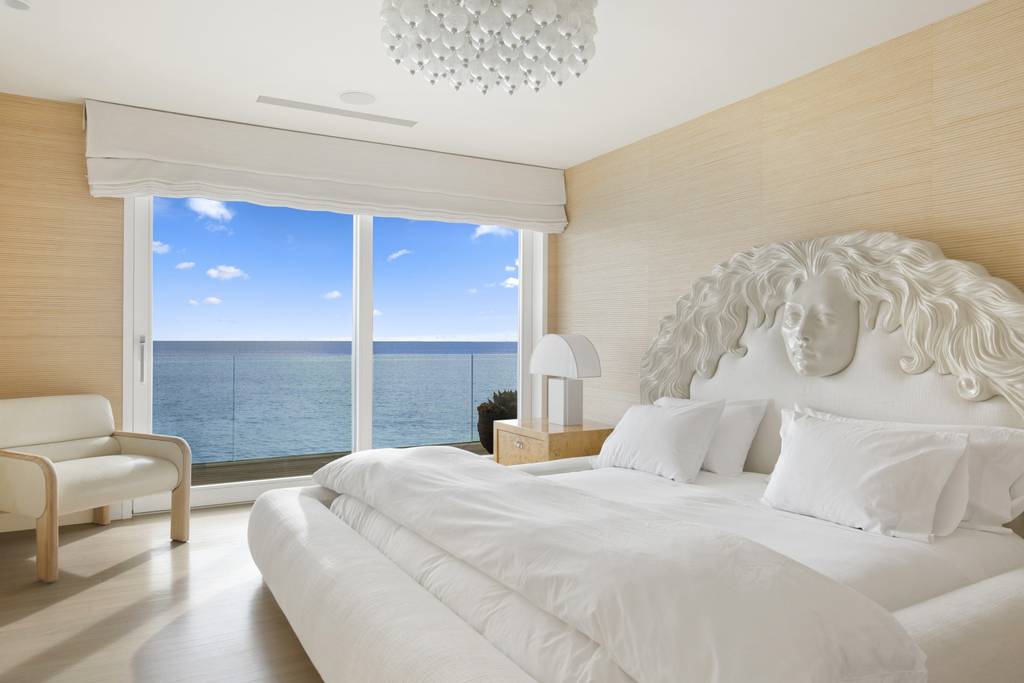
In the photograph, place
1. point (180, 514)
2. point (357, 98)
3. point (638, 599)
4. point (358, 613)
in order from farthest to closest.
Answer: point (357, 98), point (180, 514), point (358, 613), point (638, 599)

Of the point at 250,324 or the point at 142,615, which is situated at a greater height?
the point at 250,324

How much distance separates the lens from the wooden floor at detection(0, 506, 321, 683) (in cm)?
231

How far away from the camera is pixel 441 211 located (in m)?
4.95

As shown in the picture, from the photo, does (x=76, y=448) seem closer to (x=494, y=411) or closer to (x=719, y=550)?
(x=494, y=411)

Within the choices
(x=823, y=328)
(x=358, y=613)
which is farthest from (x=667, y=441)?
(x=358, y=613)

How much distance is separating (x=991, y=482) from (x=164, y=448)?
3793mm

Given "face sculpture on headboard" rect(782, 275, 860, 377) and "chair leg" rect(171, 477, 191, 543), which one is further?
"chair leg" rect(171, 477, 191, 543)

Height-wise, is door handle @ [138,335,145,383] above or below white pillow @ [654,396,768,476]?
above

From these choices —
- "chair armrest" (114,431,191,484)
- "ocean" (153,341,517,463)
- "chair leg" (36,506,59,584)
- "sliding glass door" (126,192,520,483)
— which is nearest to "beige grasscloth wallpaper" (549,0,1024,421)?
"sliding glass door" (126,192,520,483)

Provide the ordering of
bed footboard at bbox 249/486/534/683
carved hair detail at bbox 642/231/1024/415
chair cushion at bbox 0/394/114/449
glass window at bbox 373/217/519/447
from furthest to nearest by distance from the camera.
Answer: glass window at bbox 373/217/519/447, chair cushion at bbox 0/394/114/449, carved hair detail at bbox 642/231/1024/415, bed footboard at bbox 249/486/534/683

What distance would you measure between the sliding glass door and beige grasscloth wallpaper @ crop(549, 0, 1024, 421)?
1047 millimetres

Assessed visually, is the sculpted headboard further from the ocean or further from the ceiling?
the ocean

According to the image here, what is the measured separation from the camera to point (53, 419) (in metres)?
3.72

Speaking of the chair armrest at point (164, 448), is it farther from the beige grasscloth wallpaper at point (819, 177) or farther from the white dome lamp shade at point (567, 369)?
the beige grasscloth wallpaper at point (819, 177)
